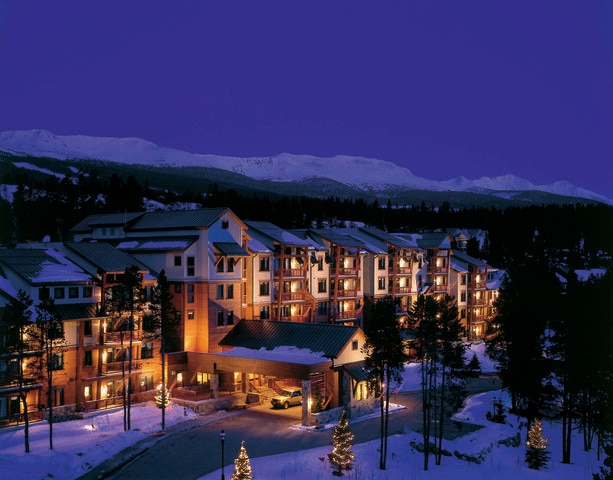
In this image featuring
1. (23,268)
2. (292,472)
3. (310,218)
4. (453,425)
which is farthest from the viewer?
(310,218)

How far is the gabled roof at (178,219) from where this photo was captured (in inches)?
2185

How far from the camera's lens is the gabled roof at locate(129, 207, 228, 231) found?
2185 inches

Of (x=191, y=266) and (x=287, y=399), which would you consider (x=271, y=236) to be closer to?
(x=191, y=266)

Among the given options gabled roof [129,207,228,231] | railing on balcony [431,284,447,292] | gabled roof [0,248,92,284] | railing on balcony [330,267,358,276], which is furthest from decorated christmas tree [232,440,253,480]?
railing on balcony [431,284,447,292]

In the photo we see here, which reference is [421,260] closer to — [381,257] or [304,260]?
[381,257]

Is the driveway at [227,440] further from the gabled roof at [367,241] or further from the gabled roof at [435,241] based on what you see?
the gabled roof at [435,241]

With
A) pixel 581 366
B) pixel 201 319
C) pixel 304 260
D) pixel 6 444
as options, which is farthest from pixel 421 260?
pixel 6 444

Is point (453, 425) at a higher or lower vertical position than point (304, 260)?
lower

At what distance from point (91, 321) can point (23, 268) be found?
5.93 meters

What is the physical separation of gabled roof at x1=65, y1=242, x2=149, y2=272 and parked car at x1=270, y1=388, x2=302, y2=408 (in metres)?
14.9

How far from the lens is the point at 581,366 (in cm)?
3819

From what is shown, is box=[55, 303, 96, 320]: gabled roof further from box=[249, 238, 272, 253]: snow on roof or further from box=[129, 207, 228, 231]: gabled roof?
box=[249, 238, 272, 253]: snow on roof

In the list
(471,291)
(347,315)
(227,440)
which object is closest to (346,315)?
(347,315)

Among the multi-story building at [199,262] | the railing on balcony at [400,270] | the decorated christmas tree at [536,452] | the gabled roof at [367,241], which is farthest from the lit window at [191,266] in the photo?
the railing on balcony at [400,270]
